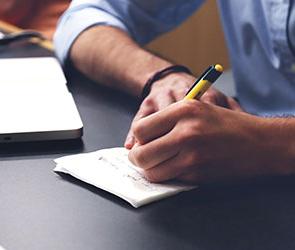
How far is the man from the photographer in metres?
0.68

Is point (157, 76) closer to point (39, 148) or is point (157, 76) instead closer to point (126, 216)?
point (39, 148)

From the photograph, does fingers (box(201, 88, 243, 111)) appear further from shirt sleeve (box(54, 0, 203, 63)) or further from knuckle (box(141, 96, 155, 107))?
shirt sleeve (box(54, 0, 203, 63))

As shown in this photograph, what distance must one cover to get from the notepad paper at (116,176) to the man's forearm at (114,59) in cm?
26

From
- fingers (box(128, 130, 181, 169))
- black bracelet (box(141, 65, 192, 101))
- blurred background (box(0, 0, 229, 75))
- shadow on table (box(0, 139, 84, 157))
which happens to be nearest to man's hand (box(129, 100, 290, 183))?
fingers (box(128, 130, 181, 169))

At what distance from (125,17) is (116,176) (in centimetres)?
55

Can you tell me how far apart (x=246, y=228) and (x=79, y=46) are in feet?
1.87

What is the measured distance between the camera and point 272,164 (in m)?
0.70

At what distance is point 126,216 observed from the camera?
2.06 ft

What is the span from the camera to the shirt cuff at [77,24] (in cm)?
112

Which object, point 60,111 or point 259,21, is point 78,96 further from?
point 259,21

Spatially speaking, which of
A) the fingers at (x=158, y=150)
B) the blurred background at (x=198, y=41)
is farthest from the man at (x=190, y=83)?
the blurred background at (x=198, y=41)

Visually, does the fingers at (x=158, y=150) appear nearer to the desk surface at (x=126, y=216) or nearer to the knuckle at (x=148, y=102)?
the desk surface at (x=126, y=216)

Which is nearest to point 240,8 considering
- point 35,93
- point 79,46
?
point 79,46

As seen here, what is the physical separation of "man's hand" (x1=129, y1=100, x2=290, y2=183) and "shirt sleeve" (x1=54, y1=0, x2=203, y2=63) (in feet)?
1.50
